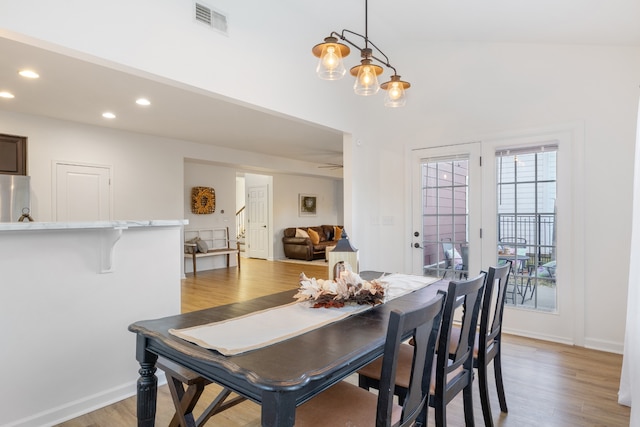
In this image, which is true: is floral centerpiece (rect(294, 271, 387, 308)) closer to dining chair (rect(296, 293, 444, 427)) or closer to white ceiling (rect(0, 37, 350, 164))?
dining chair (rect(296, 293, 444, 427))

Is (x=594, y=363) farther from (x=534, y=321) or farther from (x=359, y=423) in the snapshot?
(x=359, y=423)

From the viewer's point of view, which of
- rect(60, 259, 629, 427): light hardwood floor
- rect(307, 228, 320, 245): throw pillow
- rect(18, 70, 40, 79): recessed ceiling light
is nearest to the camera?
rect(60, 259, 629, 427): light hardwood floor

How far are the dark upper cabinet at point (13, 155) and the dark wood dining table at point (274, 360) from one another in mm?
4717

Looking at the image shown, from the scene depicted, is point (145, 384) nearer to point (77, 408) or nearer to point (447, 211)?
point (77, 408)

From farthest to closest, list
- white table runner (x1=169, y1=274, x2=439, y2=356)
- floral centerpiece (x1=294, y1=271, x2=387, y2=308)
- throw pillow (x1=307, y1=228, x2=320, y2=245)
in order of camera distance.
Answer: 1. throw pillow (x1=307, y1=228, x2=320, y2=245)
2. floral centerpiece (x1=294, y1=271, x2=387, y2=308)
3. white table runner (x1=169, y1=274, x2=439, y2=356)

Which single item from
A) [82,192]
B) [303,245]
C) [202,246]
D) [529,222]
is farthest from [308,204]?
[529,222]

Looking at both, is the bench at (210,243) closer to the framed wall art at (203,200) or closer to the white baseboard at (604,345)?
the framed wall art at (203,200)

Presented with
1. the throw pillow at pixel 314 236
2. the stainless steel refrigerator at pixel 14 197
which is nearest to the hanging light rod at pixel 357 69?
the stainless steel refrigerator at pixel 14 197

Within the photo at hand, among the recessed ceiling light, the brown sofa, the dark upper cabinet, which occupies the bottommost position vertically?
the brown sofa

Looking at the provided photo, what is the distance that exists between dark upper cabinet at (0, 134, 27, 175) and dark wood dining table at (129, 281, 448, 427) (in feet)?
15.5

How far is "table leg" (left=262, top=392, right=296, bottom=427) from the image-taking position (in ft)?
3.33

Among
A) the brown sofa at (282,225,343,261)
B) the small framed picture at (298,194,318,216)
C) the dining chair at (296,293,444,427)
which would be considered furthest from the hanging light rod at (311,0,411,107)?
the small framed picture at (298,194,318,216)

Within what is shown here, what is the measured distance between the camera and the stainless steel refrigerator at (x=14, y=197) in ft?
15.1

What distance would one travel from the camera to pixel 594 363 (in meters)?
2.96
